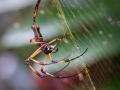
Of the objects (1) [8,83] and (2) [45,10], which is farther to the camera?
(1) [8,83]

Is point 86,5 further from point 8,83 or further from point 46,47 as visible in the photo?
point 8,83

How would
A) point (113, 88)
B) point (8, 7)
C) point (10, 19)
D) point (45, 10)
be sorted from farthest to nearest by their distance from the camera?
1. point (10, 19)
2. point (8, 7)
3. point (45, 10)
4. point (113, 88)

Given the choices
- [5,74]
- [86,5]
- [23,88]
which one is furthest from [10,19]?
[86,5]

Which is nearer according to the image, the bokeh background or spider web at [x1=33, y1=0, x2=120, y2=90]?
the bokeh background

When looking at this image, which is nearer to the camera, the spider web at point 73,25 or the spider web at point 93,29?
the spider web at point 73,25

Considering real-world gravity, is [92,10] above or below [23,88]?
above

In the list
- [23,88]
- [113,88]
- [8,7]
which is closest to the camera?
[113,88]

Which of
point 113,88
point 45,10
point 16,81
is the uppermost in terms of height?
point 45,10

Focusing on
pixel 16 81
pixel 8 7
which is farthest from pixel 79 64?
pixel 16 81

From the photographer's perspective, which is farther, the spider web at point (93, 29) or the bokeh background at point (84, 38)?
the spider web at point (93, 29)

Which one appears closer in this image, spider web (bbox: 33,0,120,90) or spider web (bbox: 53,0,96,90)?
spider web (bbox: 53,0,96,90)
